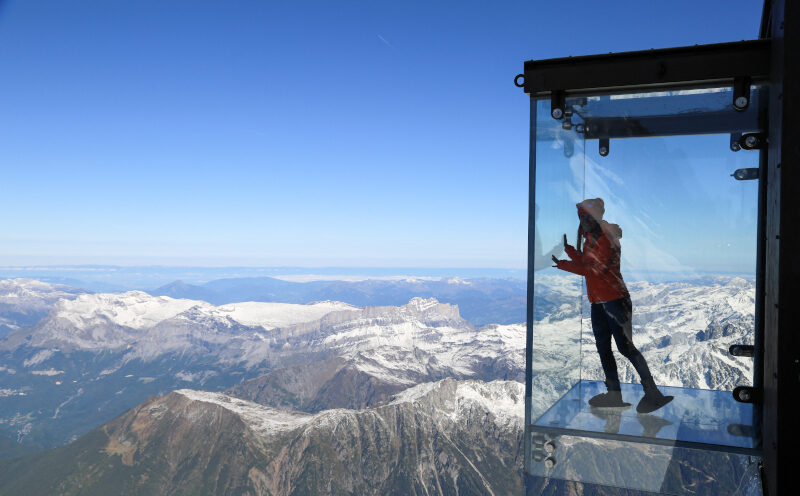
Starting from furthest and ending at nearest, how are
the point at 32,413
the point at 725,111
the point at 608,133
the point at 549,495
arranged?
1. the point at 32,413
2. the point at 549,495
3. the point at 608,133
4. the point at 725,111

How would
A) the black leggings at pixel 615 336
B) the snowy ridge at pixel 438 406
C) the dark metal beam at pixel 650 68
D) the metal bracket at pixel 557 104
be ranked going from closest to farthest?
the dark metal beam at pixel 650 68 → the metal bracket at pixel 557 104 → the black leggings at pixel 615 336 → the snowy ridge at pixel 438 406

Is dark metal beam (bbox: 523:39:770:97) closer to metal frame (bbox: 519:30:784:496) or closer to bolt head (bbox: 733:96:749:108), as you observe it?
metal frame (bbox: 519:30:784:496)

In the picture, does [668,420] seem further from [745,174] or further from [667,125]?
[667,125]

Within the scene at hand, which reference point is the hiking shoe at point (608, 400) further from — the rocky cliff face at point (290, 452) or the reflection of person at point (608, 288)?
the rocky cliff face at point (290, 452)

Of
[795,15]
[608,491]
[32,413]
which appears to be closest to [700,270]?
[795,15]

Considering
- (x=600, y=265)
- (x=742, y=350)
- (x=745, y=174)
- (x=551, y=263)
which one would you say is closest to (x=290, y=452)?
(x=551, y=263)

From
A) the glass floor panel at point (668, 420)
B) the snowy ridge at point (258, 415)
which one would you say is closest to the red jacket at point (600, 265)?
the glass floor panel at point (668, 420)

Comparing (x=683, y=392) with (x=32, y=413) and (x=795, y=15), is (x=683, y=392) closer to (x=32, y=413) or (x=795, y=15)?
(x=795, y=15)
